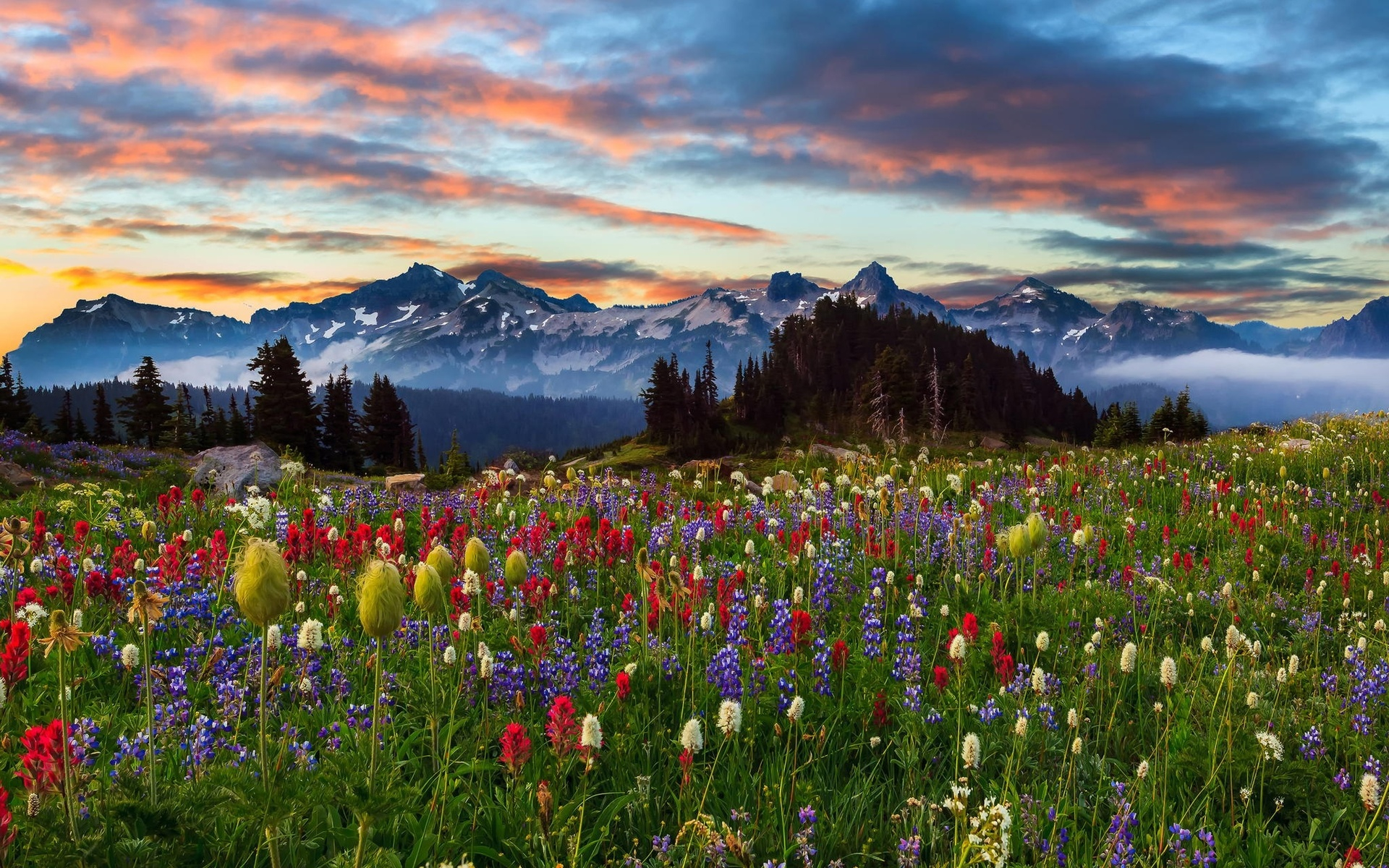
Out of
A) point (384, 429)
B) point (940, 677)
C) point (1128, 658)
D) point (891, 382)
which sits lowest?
point (940, 677)

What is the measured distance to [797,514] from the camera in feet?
30.0

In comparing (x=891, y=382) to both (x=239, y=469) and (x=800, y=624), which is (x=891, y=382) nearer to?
(x=239, y=469)

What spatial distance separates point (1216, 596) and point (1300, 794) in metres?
3.81

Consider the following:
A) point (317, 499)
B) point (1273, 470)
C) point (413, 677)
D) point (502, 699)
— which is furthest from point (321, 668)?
point (1273, 470)

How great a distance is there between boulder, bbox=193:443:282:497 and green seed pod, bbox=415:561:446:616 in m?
10.3

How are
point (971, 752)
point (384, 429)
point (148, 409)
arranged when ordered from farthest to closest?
point (384, 429) < point (148, 409) < point (971, 752)

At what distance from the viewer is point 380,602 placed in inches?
104

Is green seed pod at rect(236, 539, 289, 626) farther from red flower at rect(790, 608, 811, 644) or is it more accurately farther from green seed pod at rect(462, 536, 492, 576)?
red flower at rect(790, 608, 811, 644)

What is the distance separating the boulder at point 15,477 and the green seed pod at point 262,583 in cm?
1578

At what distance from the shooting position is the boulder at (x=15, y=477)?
1385cm

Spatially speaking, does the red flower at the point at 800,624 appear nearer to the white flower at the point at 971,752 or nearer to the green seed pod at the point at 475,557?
the white flower at the point at 971,752

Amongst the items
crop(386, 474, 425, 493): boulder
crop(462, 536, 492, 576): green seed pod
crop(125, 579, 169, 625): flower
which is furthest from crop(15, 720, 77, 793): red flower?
crop(386, 474, 425, 493): boulder

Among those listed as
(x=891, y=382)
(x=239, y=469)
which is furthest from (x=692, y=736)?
(x=891, y=382)

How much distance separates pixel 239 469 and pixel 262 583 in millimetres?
16210
